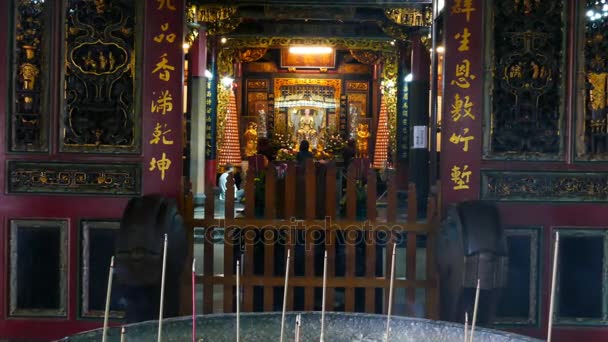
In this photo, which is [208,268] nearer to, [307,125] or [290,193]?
[290,193]

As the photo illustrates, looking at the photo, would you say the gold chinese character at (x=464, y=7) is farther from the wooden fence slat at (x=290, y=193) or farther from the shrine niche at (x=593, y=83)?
the wooden fence slat at (x=290, y=193)

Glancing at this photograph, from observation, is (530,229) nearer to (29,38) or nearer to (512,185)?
(512,185)

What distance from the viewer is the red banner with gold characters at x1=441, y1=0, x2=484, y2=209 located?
397 cm

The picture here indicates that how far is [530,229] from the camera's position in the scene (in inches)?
159

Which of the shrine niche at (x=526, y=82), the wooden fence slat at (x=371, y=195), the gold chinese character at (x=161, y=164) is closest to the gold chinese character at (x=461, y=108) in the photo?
the shrine niche at (x=526, y=82)

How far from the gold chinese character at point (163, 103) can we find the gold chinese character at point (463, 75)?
1.62 meters

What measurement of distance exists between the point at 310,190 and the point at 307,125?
11555mm

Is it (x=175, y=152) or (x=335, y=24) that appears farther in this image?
(x=335, y=24)

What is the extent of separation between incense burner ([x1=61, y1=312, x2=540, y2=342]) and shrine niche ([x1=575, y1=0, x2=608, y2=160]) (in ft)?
9.33

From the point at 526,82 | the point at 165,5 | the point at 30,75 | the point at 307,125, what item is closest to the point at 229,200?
the point at 165,5

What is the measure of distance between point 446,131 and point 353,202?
671 millimetres

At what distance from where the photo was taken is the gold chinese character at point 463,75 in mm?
3969

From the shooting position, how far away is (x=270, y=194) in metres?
3.99

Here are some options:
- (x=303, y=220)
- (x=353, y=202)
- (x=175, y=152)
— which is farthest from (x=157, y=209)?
(x=353, y=202)
